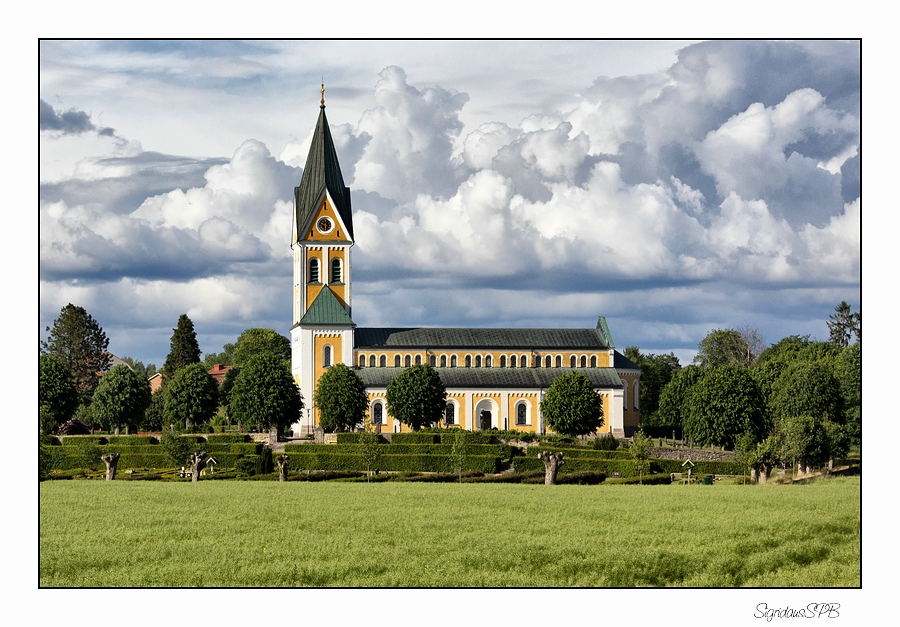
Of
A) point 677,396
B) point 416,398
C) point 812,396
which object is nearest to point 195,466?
point 416,398

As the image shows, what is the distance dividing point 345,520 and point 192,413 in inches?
2046

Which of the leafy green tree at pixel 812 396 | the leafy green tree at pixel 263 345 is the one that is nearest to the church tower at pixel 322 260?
the leafy green tree at pixel 263 345

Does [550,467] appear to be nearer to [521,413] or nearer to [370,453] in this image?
[370,453]

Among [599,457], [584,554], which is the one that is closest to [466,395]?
[599,457]

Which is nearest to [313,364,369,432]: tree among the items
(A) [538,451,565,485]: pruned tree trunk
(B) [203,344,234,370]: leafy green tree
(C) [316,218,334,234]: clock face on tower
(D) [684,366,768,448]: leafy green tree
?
(C) [316,218,334,234]: clock face on tower

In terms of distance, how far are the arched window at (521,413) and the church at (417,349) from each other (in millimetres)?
78

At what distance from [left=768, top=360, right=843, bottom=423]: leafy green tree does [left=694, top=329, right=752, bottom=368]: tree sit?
3891 centimetres

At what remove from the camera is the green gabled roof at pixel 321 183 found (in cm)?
9281

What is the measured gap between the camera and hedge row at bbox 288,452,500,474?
57.1 meters

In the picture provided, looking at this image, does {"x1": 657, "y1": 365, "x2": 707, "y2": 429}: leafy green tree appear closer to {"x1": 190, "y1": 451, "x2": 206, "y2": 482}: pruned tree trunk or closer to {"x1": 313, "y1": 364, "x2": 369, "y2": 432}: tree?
{"x1": 313, "y1": 364, "x2": 369, "y2": 432}: tree

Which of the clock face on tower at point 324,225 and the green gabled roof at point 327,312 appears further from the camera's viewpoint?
the clock face on tower at point 324,225

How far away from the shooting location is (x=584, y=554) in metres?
26.4

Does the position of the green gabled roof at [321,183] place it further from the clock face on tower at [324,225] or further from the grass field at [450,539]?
the grass field at [450,539]

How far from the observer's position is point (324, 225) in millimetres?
94125
